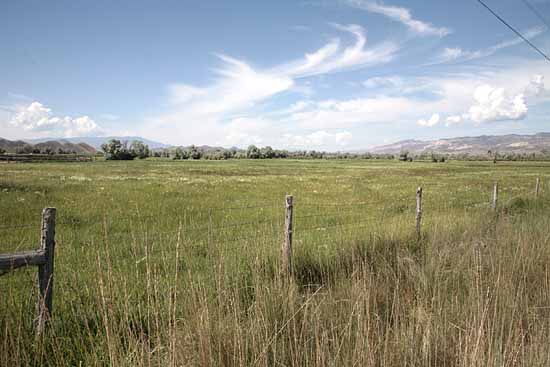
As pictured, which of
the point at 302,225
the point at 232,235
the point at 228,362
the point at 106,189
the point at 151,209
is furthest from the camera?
the point at 106,189

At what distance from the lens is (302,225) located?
1332 cm

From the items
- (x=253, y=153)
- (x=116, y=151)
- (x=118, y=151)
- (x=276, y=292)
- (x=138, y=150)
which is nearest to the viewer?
(x=276, y=292)

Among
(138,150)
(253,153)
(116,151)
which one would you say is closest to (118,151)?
(116,151)

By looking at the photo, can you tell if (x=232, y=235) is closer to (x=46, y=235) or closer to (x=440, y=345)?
(x=46, y=235)

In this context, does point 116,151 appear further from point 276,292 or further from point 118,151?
point 276,292

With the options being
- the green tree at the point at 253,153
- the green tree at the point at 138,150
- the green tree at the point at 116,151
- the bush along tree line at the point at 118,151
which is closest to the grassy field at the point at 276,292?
the green tree at the point at 116,151

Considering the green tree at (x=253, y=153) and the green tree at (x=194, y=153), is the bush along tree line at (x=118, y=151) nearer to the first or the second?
the green tree at (x=194, y=153)

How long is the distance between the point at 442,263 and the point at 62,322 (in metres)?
5.66

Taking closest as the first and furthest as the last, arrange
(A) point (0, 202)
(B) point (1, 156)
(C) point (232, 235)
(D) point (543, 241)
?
(D) point (543, 241) → (C) point (232, 235) → (A) point (0, 202) → (B) point (1, 156)

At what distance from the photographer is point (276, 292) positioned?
3.93 m

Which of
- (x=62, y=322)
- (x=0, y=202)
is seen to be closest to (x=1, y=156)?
(x=0, y=202)

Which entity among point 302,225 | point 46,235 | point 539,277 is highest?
point 46,235

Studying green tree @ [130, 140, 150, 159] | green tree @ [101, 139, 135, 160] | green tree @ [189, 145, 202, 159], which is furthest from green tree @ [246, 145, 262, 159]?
green tree @ [101, 139, 135, 160]

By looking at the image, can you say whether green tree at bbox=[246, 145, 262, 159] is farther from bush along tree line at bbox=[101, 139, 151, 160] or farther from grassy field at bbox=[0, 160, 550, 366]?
grassy field at bbox=[0, 160, 550, 366]
